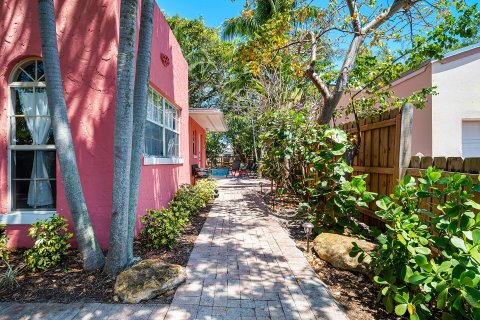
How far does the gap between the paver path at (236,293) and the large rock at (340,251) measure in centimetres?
32

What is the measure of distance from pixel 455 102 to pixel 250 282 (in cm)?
835

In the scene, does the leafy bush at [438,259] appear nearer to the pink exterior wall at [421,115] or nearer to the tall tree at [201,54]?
the pink exterior wall at [421,115]

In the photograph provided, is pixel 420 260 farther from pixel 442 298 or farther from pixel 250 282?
pixel 250 282

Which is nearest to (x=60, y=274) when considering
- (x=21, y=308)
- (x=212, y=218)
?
(x=21, y=308)

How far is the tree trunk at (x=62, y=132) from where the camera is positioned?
130 inches

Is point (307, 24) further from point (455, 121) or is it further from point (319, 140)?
point (319, 140)

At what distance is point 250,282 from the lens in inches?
129

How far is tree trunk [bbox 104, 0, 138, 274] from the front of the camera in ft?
11.0

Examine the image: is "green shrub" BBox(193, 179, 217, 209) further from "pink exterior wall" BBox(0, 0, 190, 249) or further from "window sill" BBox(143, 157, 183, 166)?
"pink exterior wall" BBox(0, 0, 190, 249)

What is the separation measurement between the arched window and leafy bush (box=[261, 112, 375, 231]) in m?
4.20

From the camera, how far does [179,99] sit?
26.9 feet

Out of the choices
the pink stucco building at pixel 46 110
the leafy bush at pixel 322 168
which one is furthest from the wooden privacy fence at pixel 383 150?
the pink stucco building at pixel 46 110

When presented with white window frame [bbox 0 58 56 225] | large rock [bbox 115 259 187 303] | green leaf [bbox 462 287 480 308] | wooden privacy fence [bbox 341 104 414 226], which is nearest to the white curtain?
white window frame [bbox 0 58 56 225]

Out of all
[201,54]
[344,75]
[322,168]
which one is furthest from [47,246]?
[201,54]
